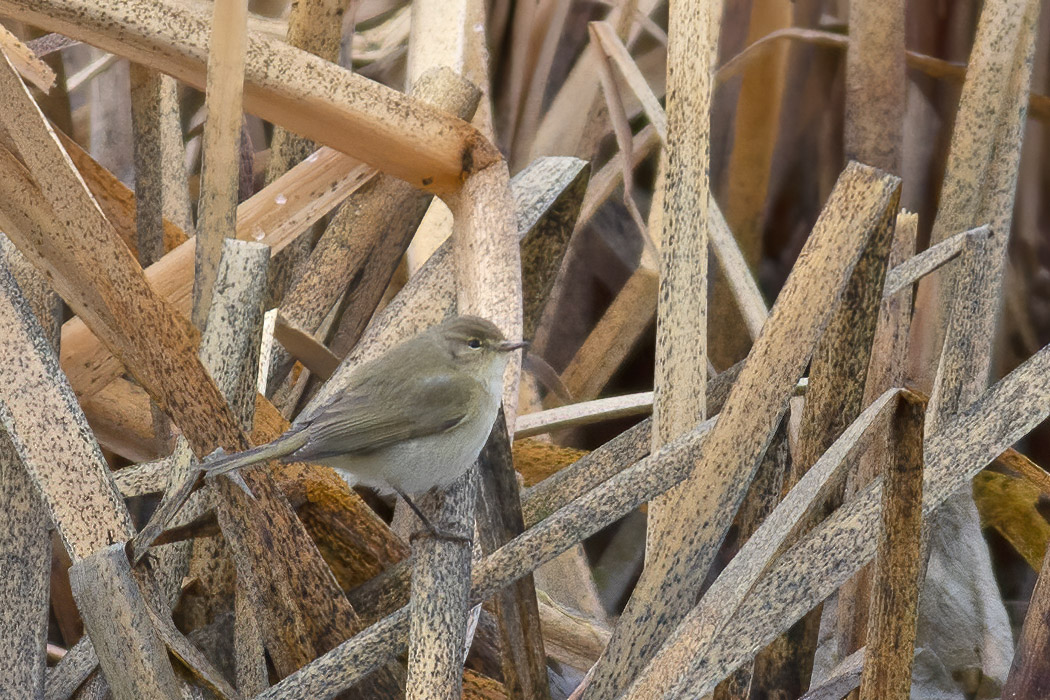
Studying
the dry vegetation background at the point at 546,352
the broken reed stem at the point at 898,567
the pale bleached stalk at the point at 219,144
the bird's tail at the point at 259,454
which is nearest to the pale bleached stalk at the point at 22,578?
the dry vegetation background at the point at 546,352

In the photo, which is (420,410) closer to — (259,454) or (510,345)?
(510,345)

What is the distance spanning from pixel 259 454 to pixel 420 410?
0.58m

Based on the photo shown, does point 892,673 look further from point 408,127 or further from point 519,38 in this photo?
point 519,38

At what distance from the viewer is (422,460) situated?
6.70 ft

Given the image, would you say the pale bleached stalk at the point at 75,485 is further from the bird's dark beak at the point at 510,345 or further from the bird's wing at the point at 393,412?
the bird's dark beak at the point at 510,345

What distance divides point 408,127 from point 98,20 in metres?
0.58

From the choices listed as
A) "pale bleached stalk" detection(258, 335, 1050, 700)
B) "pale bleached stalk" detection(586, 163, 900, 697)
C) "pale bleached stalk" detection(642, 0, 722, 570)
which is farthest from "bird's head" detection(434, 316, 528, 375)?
"pale bleached stalk" detection(586, 163, 900, 697)

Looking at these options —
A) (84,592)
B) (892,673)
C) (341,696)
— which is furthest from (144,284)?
(892,673)

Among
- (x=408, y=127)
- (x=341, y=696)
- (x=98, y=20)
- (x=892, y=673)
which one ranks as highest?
(x=98, y=20)

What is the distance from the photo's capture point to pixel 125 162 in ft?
10.6

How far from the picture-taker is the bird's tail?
1521 millimetres

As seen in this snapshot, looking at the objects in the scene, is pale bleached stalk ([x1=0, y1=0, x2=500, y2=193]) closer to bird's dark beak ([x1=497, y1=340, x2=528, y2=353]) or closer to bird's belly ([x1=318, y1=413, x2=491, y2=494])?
bird's dark beak ([x1=497, y1=340, x2=528, y2=353])

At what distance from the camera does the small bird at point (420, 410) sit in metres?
2.01

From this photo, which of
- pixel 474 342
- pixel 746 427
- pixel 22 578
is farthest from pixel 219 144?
pixel 746 427
